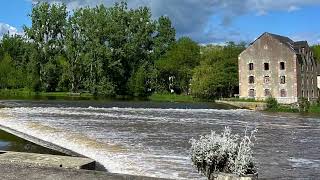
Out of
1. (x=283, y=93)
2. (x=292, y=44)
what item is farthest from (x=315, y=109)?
(x=292, y=44)

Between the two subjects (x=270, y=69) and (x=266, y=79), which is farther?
(x=266, y=79)

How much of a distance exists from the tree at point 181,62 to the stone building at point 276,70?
21.1m

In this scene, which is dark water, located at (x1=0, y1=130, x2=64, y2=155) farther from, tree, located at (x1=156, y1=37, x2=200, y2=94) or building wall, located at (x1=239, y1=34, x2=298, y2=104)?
tree, located at (x1=156, y1=37, x2=200, y2=94)

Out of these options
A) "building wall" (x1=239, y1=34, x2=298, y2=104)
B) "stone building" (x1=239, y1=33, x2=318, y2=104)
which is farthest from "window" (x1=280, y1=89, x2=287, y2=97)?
"building wall" (x1=239, y1=34, x2=298, y2=104)

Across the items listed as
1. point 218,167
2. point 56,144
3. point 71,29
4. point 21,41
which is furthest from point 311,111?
point 21,41

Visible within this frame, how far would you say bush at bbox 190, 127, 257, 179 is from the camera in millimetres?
9891

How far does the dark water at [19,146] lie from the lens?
18.2 m

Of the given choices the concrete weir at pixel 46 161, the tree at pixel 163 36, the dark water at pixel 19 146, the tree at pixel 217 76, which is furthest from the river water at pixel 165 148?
the tree at pixel 163 36

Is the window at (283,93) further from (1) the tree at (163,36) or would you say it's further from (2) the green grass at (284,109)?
(1) the tree at (163,36)

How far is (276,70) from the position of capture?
76438 mm

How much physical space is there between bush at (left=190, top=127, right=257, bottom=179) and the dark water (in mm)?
8606

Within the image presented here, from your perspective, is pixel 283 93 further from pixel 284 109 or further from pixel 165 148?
pixel 165 148

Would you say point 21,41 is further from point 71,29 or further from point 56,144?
point 56,144

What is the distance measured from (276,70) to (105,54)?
36.8m
